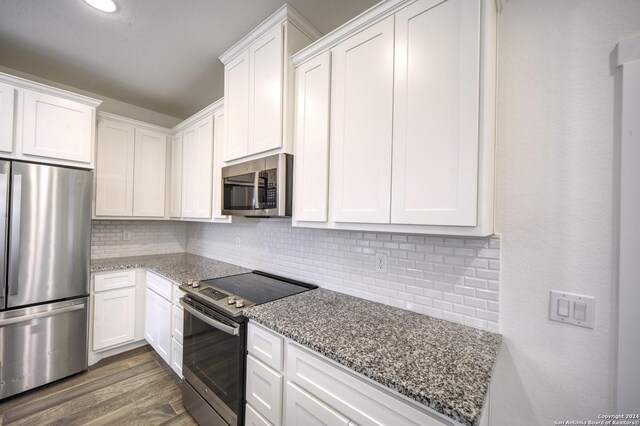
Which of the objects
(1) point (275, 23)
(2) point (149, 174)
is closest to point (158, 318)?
(2) point (149, 174)

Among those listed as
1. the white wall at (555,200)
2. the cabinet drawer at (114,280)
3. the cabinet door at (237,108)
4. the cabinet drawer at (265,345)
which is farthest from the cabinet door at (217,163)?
the white wall at (555,200)

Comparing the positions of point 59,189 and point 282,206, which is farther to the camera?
point 59,189

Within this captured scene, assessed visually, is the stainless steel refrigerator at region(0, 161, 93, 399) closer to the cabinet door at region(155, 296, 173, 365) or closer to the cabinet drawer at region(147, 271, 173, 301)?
the cabinet drawer at region(147, 271, 173, 301)

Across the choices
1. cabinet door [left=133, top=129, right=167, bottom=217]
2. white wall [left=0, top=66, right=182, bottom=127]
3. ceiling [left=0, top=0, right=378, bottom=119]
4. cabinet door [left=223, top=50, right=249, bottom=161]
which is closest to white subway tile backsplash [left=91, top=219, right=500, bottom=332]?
cabinet door [left=133, top=129, right=167, bottom=217]

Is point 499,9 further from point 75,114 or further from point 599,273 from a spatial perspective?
point 75,114

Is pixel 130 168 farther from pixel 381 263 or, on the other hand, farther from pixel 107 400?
pixel 381 263

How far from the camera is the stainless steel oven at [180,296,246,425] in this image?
4.57ft

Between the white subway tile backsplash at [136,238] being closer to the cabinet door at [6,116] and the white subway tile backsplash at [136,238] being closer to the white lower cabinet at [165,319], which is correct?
the white lower cabinet at [165,319]

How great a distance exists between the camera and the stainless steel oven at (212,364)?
1.39 m

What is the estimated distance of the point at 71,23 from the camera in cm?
173

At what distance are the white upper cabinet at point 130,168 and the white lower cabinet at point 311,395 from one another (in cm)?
232

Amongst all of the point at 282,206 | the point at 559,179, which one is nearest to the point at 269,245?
the point at 282,206

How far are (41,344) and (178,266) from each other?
1.10 m

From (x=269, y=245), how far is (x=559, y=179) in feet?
6.46
